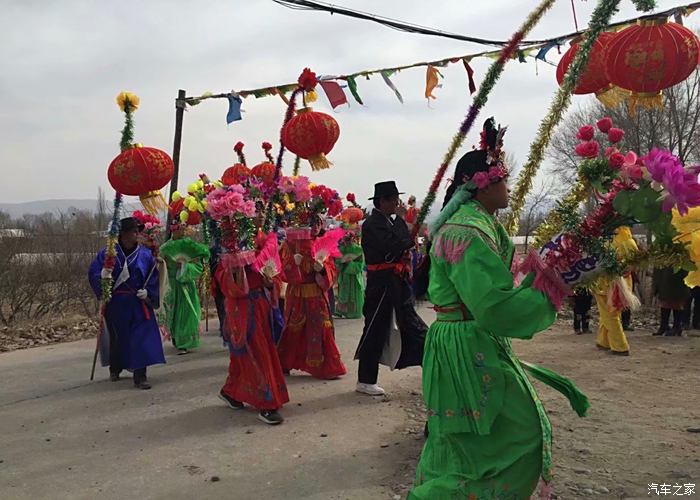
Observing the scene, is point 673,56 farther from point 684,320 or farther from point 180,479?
point 684,320

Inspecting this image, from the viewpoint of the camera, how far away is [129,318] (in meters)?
7.06

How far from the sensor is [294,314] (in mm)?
6992

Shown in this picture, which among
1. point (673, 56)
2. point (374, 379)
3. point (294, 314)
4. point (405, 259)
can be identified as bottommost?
point (374, 379)

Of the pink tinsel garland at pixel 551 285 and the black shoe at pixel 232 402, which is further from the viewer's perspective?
the black shoe at pixel 232 402

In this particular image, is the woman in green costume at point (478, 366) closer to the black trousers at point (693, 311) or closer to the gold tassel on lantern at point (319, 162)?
the gold tassel on lantern at point (319, 162)

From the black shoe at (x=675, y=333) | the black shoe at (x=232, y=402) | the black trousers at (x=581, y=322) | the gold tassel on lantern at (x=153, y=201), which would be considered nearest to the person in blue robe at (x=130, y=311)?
the gold tassel on lantern at (x=153, y=201)

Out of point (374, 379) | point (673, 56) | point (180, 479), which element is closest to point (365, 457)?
point (180, 479)

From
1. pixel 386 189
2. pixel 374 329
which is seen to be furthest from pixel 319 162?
pixel 374 329

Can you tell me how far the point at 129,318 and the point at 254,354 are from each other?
2186 mm

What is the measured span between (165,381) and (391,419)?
9.70ft

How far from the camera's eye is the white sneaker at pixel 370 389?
630 cm

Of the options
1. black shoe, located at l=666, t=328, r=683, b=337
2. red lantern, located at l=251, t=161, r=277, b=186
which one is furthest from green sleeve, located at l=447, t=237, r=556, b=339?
black shoe, located at l=666, t=328, r=683, b=337

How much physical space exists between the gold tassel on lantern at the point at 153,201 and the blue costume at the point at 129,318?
0.59 meters

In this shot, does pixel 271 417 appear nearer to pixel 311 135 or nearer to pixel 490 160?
→ pixel 311 135
